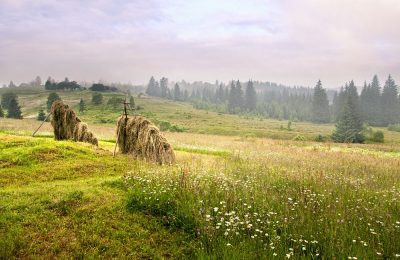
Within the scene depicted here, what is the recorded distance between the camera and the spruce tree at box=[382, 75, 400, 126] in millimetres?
126938

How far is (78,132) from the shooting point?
69.1 feet

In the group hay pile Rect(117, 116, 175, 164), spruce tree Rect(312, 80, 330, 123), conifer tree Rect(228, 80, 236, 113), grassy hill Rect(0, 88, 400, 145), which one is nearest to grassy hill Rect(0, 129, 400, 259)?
hay pile Rect(117, 116, 175, 164)

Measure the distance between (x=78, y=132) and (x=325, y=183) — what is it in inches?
608

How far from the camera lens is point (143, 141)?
709 inches

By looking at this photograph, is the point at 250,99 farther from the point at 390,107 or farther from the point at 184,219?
the point at 184,219

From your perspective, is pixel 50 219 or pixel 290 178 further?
pixel 290 178

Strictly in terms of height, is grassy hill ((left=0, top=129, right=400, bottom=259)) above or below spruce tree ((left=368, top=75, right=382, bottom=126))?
below

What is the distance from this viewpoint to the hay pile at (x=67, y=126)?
21.0 m

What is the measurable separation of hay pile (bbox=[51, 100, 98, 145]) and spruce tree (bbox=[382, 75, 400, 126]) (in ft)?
427

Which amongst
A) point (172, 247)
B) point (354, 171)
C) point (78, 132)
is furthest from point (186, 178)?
point (78, 132)

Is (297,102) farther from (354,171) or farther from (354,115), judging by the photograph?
(354,171)

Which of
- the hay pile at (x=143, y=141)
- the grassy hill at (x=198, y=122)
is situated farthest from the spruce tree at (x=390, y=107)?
the hay pile at (x=143, y=141)

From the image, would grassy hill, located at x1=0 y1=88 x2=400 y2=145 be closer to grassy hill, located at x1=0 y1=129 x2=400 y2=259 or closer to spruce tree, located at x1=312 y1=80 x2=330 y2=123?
spruce tree, located at x1=312 y1=80 x2=330 y2=123

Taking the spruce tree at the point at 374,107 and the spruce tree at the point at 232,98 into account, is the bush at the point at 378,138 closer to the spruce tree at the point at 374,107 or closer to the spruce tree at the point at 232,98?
the spruce tree at the point at 374,107
